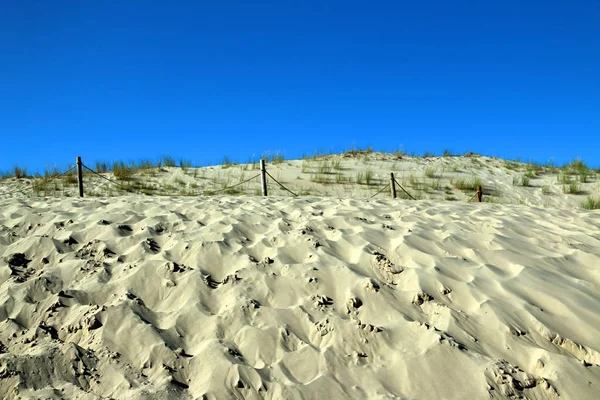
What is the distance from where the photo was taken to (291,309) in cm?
314

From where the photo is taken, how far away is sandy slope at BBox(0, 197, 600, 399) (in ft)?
8.17

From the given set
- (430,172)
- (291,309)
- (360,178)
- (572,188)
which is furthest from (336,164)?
(291,309)

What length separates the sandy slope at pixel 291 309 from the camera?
2.49 metres

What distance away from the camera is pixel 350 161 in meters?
16.4

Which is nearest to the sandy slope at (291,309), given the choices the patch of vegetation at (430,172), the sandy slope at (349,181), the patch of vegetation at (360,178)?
the sandy slope at (349,181)

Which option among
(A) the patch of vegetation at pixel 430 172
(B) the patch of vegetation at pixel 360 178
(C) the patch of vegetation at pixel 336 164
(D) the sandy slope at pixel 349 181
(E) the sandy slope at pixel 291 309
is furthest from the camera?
(C) the patch of vegetation at pixel 336 164

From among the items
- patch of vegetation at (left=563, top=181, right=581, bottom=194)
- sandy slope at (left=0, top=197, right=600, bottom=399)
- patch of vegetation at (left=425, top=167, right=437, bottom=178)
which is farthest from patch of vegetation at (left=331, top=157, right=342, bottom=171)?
sandy slope at (left=0, top=197, right=600, bottom=399)

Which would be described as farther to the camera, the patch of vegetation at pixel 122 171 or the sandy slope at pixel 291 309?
the patch of vegetation at pixel 122 171

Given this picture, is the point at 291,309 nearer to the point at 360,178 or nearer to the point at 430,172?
the point at 360,178

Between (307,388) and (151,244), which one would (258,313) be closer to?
(307,388)

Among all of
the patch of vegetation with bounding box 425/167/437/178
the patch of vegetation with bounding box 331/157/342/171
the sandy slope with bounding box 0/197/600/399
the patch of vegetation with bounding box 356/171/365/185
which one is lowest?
the sandy slope with bounding box 0/197/600/399

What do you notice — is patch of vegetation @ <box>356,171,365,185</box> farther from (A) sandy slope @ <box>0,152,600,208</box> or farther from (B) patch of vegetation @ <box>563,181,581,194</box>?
(B) patch of vegetation @ <box>563,181,581,194</box>

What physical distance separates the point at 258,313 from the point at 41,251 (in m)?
2.15

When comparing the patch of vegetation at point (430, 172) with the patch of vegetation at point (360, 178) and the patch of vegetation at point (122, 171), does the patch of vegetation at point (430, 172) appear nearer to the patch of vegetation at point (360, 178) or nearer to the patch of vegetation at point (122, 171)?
the patch of vegetation at point (360, 178)
